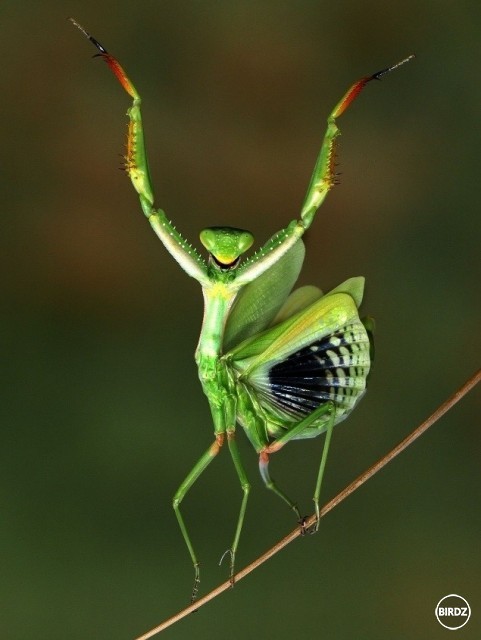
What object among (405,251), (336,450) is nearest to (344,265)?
(405,251)

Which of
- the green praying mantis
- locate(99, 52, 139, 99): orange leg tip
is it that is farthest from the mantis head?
locate(99, 52, 139, 99): orange leg tip

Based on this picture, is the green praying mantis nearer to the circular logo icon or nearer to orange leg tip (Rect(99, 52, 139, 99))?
orange leg tip (Rect(99, 52, 139, 99))

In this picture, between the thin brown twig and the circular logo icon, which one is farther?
the circular logo icon

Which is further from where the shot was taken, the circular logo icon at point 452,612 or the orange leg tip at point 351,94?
the circular logo icon at point 452,612

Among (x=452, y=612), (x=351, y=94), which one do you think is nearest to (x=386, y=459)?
(x=351, y=94)

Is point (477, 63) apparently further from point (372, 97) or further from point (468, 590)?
point (468, 590)

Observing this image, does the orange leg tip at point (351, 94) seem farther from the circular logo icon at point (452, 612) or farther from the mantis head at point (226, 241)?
the circular logo icon at point (452, 612)

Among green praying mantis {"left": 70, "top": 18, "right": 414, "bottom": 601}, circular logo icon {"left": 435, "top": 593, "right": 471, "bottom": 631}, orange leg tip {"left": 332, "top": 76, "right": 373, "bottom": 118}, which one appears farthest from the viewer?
circular logo icon {"left": 435, "top": 593, "right": 471, "bottom": 631}

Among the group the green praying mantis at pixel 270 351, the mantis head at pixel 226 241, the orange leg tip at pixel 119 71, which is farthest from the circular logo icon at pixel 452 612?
the orange leg tip at pixel 119 71
